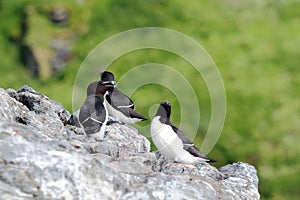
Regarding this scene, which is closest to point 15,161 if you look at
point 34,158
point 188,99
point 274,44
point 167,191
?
point 34,158

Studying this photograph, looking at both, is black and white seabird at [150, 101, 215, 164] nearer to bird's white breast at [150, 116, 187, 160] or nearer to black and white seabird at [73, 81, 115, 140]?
bird's white breast at [150, 116, 187, 160]

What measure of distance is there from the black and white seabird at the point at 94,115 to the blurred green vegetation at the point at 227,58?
1551 cm

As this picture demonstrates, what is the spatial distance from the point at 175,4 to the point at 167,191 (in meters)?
33.7

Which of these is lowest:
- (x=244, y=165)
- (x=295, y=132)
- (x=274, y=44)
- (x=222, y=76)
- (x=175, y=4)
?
(x=244, y=165)

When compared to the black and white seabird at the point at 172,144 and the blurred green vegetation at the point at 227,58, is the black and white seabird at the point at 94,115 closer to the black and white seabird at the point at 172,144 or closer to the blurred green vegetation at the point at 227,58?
the black and white seabird at the point at 172,144

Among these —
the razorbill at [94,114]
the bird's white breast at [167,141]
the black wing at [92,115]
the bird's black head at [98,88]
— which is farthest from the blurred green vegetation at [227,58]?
the bird's white breast at [167,141]

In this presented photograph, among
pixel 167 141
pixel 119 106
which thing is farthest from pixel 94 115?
pixel 119 106

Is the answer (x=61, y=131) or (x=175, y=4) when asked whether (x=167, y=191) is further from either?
(x=175, y=4)

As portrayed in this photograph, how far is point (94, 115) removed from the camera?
719 inches

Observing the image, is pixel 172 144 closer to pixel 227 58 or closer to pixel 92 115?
pixel 92 115

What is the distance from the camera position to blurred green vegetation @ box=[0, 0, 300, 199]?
35.8 metres

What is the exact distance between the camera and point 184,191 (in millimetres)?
13602

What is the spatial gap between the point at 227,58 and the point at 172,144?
26.1m

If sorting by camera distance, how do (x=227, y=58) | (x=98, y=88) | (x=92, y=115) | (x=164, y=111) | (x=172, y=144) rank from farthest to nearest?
(x=227, y=58) < (x=98, y=88) < (x=92, y=115) < (x=164, y=111) < (x=172, y=144)
